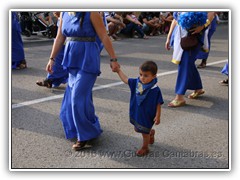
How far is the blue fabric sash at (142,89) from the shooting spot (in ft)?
12.9

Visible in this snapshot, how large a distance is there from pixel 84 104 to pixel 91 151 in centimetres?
51

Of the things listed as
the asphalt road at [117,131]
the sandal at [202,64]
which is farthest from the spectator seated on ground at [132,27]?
the asphalt road at [117,131]

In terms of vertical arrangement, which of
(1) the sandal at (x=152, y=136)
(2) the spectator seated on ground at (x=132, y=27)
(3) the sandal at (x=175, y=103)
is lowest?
(1) the sandal at (x=152, y=136)

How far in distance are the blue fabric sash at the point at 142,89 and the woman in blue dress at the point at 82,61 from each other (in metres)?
0.31

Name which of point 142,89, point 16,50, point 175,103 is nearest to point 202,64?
point 175,103

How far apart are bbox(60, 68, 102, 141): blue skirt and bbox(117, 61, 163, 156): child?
16.5 inches

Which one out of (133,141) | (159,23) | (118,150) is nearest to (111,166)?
(118,150)

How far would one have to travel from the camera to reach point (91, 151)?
4242 mm

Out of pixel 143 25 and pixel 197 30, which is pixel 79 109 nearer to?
pixel 197 30

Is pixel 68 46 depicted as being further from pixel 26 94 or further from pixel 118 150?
pixel 26 94

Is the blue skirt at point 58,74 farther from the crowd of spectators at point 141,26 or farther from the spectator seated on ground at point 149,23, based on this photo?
the spectator seated on ground at point 149,23

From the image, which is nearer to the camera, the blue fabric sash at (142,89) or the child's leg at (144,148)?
the blue fabric sash at (142,89)

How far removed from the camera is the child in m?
3.90

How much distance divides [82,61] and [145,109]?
32.7 inches
